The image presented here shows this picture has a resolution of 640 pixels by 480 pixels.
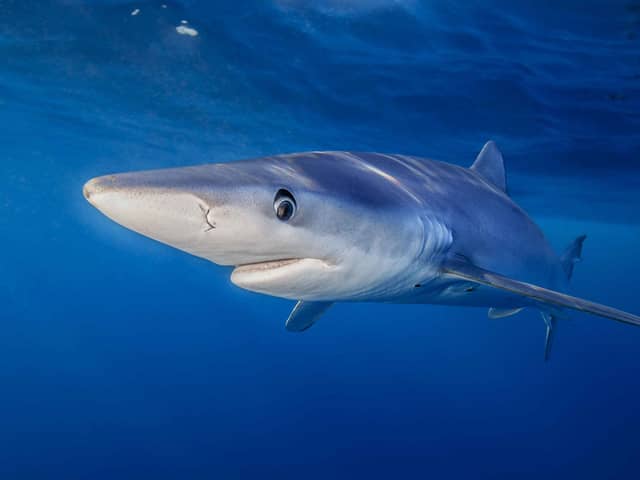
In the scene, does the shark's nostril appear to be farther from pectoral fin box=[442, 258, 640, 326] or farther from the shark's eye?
pectoral fin box=[442, 258, 640, 326]

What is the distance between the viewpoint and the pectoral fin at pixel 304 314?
4395 mm

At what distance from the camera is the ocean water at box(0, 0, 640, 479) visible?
9.24 metres

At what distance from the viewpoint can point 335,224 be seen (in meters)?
2.18

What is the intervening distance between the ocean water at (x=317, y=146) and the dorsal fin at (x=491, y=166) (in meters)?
1.96

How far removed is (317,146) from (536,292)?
17796 millimetres

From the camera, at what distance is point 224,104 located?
587 inches

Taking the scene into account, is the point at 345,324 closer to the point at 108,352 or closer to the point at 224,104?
the point at 108,352

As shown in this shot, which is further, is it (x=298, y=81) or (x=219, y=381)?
(x=219, y=381)

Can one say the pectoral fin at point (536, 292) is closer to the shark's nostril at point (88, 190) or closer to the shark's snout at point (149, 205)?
the shark's snout at point (149, 205)

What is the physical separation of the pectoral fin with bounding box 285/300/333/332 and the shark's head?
1476 mm

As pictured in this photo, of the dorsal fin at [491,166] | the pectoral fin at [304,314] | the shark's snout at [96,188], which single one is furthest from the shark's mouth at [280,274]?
the dorsal fin at [491,166]

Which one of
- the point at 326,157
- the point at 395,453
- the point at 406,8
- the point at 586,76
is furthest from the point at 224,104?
the point at 326,157

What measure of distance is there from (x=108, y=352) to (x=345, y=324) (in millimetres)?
19957

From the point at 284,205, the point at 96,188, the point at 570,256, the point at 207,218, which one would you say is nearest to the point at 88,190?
the point at 96,188
